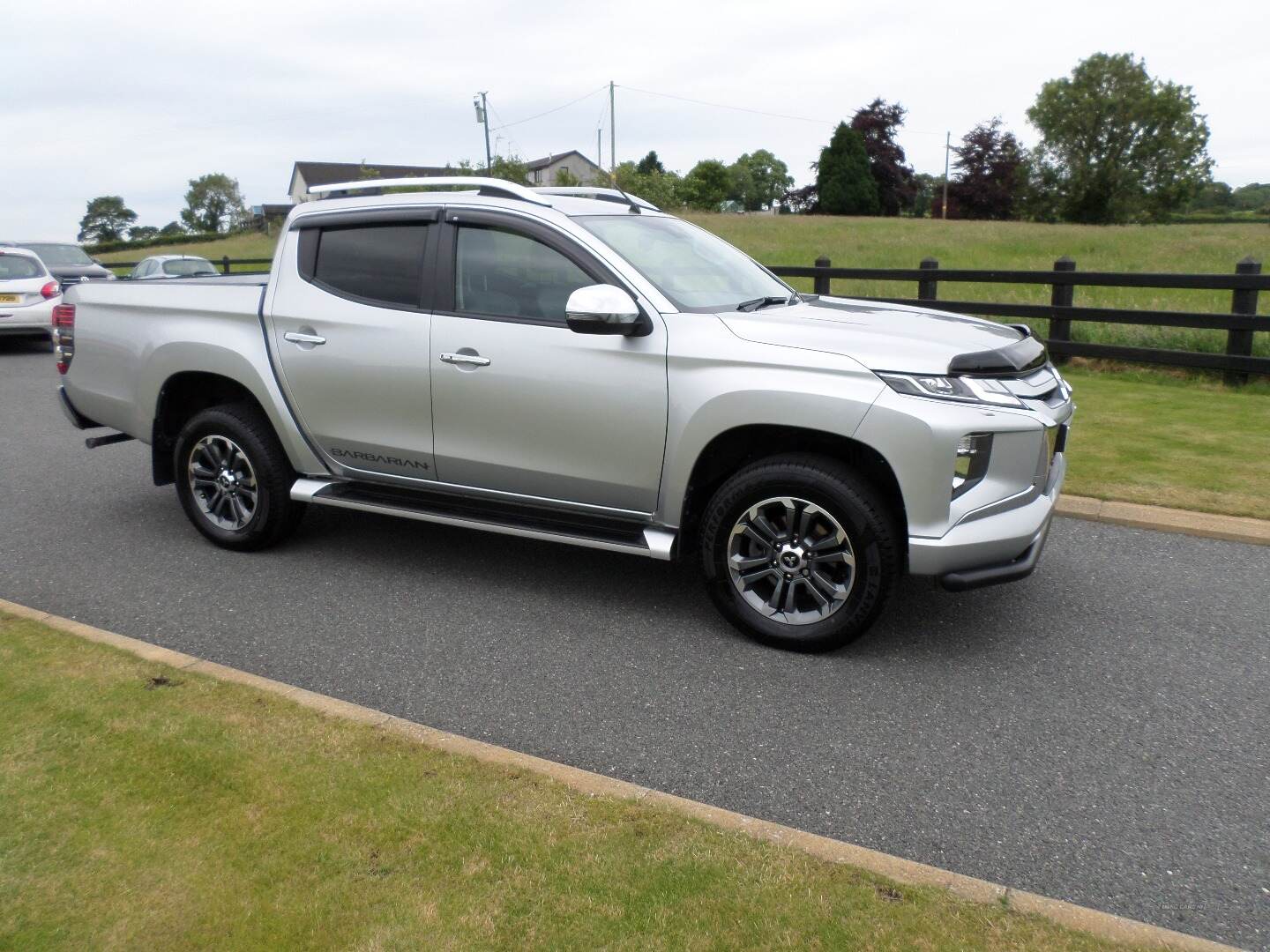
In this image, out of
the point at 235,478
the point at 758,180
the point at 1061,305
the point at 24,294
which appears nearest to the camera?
the point at 235,478

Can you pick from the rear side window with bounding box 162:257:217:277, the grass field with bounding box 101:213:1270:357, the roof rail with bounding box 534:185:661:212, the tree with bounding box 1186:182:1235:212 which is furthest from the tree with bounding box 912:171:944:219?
the roof rail with bounding box 534:185:661:212

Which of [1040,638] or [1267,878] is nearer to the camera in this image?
[1267,878]

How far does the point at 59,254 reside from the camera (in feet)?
71.4

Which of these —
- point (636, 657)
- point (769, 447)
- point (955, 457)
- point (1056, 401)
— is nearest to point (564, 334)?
point (769, 447)

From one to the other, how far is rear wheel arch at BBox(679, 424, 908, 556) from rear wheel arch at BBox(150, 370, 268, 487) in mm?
2585

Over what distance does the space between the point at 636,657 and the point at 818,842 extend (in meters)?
1.62

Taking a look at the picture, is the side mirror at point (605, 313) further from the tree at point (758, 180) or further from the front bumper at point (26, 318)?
the tree at point (758, 180)

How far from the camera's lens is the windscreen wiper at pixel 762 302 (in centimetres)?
505

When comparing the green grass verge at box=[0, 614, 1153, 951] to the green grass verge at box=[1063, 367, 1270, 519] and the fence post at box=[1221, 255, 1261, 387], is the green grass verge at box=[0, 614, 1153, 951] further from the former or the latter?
the fence post at box=[1221, 255, 1261, 387]

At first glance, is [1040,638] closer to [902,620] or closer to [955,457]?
[902,620]

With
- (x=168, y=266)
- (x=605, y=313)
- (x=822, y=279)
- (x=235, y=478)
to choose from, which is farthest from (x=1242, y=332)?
(x=168, y=266)

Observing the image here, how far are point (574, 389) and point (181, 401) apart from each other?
275cm

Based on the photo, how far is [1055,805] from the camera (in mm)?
→ 3412

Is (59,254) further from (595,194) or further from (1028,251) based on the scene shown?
(1028,251)
